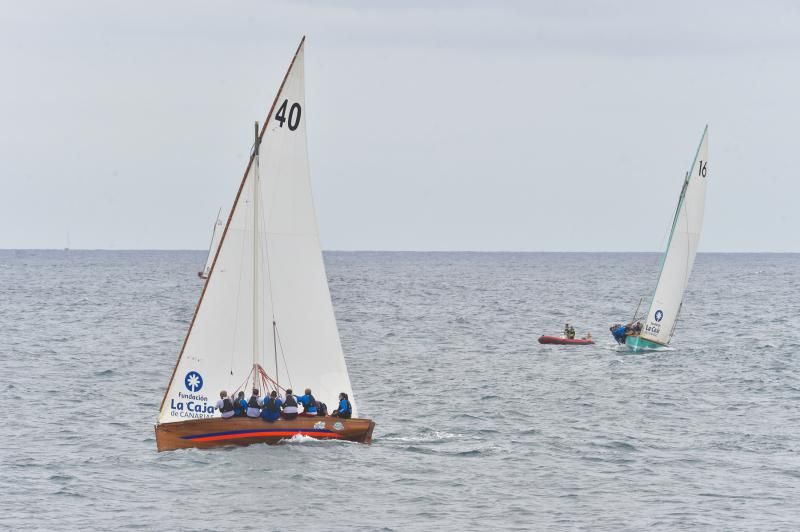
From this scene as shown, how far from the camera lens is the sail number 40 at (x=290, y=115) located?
39188 mm

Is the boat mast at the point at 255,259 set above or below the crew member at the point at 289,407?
above

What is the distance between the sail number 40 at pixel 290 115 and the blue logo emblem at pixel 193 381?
340 inches

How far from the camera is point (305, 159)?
40.2m

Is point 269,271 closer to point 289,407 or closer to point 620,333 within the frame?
point 289,407

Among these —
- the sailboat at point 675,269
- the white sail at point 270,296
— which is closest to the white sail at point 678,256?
the sailboat at point 675,269

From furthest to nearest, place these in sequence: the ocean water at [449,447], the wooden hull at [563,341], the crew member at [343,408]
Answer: the wooden hull at [563,341]
the crew member at [343,408]
the ocean water at [449,447]

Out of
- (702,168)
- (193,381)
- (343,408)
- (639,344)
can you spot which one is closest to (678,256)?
(702,168)

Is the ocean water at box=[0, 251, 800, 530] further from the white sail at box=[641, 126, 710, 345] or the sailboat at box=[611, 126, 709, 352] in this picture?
the white sail at box=[641, 126, 710, 345]

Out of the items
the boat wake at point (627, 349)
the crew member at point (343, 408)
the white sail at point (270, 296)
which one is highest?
the white sail at point (270, 296)

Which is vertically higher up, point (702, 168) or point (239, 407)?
point (702, 168)

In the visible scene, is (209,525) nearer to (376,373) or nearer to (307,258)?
(307,258)

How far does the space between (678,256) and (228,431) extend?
45877 millimetres

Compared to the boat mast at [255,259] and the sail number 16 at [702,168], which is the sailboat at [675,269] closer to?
the sail number 16 at [702,168]

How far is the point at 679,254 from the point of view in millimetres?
79000
